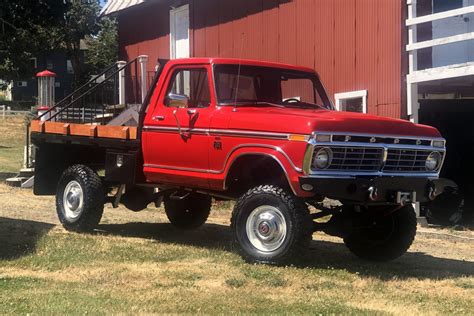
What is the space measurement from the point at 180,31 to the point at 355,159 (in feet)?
36.6

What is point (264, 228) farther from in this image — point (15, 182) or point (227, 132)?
point (15, 182)

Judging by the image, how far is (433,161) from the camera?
22.4 feet

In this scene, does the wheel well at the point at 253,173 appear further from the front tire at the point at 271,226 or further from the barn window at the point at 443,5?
the barn window at the point at 443,5

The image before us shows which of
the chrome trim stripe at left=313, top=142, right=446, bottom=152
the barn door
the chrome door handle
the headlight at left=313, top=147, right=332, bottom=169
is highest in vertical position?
the barn door

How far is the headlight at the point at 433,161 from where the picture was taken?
22.3 feet

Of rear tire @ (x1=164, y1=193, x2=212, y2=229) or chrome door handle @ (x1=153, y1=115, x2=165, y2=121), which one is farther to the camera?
rear tire @ (x1=164, y1=193, x2=212, y2=229)

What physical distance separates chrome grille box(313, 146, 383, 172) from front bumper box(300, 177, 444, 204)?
0.13m

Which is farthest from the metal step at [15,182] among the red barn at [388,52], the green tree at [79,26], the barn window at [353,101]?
the green tree at [79,26]

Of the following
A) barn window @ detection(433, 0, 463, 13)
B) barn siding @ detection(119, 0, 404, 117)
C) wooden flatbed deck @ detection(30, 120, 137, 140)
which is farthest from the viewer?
barn window @ detection(433, 0, 463, 13)

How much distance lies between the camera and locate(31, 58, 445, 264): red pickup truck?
6086 mm

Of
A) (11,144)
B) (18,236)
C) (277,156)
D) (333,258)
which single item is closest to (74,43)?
(11,144)

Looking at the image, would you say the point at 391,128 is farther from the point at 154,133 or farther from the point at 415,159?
the point at 154,133

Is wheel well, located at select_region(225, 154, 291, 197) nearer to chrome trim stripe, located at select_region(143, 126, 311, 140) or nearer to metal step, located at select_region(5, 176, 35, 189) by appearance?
chrome trim stripe, located at select_region(143, 126, 311, 140)

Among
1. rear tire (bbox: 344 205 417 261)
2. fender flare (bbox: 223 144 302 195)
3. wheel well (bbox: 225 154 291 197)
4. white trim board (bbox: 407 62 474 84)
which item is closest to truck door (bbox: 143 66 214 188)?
wheel well (bbox: 225 154 291 197)
